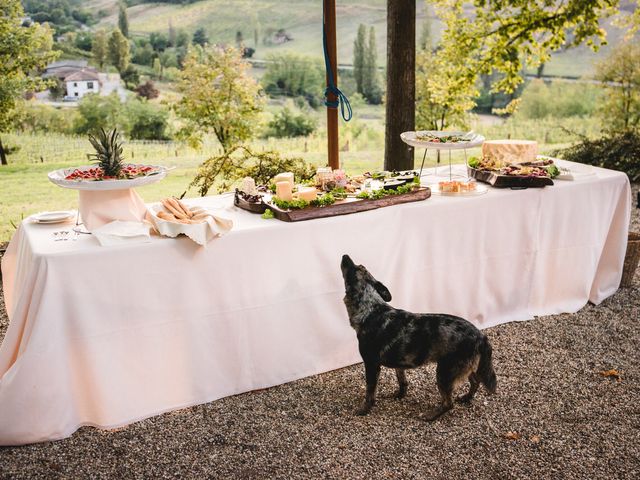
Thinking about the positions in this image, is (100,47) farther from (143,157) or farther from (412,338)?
(412,338)

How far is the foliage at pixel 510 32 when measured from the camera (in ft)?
21.1

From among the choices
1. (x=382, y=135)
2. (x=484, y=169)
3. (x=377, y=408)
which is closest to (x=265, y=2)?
(x=382, y=135)

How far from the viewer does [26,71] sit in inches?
230

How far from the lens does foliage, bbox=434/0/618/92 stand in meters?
6.43

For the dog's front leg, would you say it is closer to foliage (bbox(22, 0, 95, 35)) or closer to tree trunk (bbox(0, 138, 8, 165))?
tree trunk (bbox(0, 138, 8, 165))

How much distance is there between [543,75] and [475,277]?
7.57 m

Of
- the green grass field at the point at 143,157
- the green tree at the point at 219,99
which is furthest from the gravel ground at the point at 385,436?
the green tree at the point at 219,99

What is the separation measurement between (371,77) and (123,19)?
3301 mm

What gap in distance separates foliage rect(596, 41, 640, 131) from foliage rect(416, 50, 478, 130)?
8.43ft

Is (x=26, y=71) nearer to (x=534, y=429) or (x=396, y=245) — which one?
(x=396, y=245)

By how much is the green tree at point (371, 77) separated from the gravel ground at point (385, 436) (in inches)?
217

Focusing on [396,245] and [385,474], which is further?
[396,245]

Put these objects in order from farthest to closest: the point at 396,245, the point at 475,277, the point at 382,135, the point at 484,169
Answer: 1. the point at 382,135
2. the point at 484,169
3. the point at 475,277
4. the point at 396,245

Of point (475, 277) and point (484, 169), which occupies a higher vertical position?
point (484, 169)
